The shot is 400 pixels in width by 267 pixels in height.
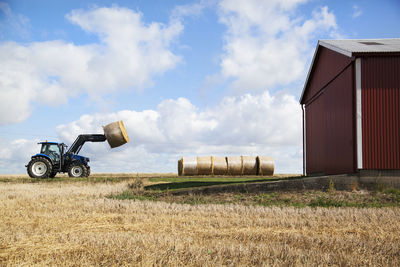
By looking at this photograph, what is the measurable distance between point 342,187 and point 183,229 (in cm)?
777

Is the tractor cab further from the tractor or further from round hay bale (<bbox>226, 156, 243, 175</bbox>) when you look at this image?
round hay bale (<bbox>226, 156, 243, 175</bbox>)

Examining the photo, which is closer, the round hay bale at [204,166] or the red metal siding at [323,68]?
the red metal siding at [323,68]

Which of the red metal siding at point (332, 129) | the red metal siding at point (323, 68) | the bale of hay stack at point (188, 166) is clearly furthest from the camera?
the bale of hay stack at point (188, 166)

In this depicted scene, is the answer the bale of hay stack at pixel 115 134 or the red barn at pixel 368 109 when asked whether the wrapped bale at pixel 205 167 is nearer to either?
the bale of hay stack at pixel 115 134

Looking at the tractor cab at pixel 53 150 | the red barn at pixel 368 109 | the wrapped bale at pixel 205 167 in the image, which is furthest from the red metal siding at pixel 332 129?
the tractor cab at pixel 53 150

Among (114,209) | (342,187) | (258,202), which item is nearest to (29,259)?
(114,209)

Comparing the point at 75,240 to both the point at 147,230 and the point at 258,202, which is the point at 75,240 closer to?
the point at 147,230

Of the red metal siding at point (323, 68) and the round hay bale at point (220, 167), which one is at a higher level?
the red metal siding at point (323, 68)

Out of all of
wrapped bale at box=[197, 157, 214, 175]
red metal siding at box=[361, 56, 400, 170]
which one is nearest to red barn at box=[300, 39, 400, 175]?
red metal siding at box=[361, 56, 400, 170]

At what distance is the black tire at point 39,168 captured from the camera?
69.2 ft

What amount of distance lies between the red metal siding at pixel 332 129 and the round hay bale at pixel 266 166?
4.00 metres

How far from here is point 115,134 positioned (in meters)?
22.7

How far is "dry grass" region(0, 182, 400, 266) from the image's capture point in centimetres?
392

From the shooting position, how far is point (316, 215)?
7.08 metres
